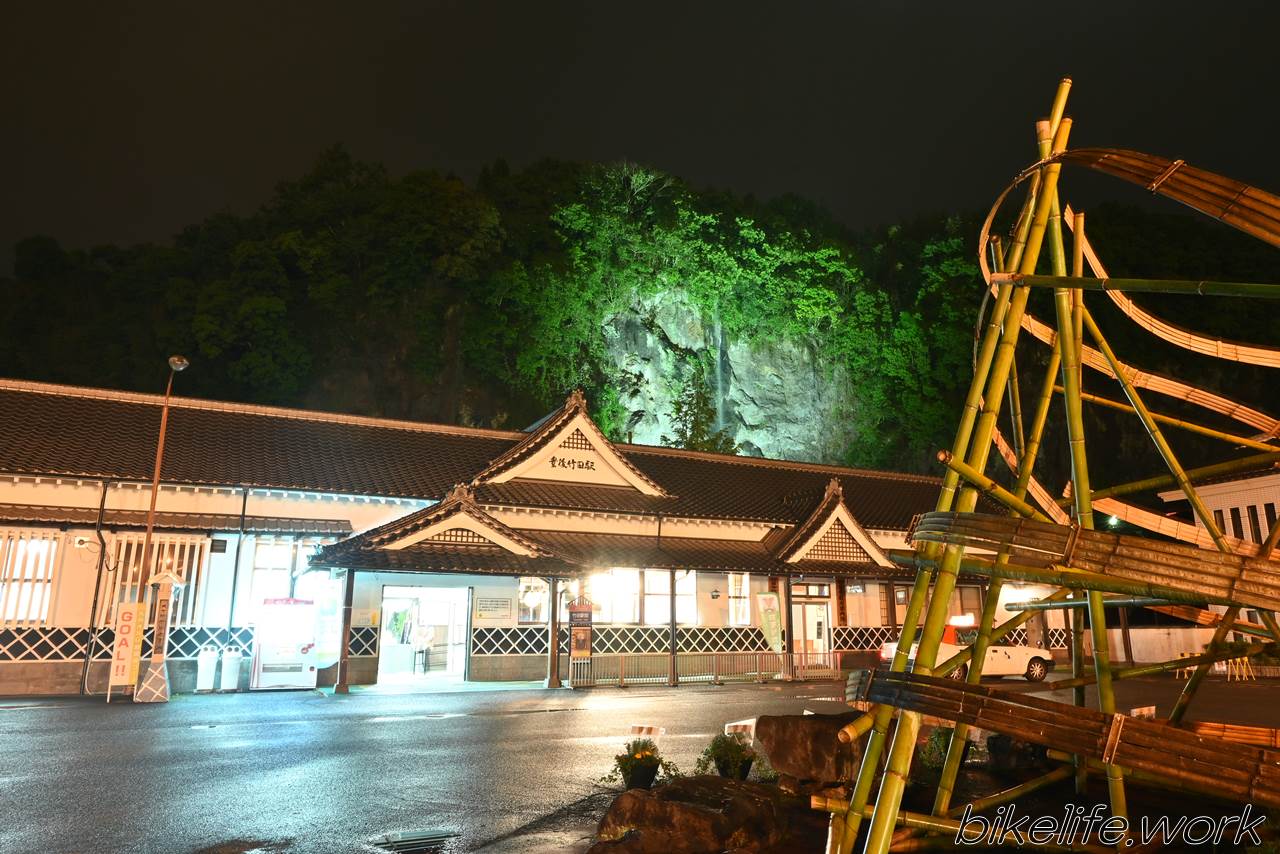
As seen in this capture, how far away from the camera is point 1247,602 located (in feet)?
9.74

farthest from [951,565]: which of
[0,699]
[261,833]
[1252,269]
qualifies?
[1252,269]

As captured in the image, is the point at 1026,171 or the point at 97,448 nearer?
the point at 1026,171

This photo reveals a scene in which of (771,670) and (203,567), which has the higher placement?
(203,567)

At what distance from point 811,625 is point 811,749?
21253 mm

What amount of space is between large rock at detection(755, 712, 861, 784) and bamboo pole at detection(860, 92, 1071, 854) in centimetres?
376

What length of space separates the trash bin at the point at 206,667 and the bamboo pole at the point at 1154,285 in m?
20.3

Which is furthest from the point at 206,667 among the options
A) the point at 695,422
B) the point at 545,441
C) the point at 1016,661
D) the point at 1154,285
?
the point at 695,422

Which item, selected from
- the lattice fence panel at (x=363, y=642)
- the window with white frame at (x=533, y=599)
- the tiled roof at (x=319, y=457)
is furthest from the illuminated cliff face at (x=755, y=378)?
the lattice fence panel at (x=363, y=642)

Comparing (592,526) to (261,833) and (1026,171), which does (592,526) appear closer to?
(261,833)

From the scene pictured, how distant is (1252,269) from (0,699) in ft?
175

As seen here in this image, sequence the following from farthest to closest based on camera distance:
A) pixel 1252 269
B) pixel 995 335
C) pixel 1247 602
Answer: pixel 1252 269, pixel 995 335, pixel 1247 602

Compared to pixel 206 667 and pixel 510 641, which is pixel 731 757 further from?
pixel 206 667

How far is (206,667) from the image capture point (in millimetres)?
19344

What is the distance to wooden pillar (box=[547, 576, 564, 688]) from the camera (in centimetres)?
A: 2161
